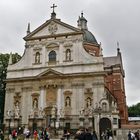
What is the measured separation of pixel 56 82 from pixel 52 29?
8437mm

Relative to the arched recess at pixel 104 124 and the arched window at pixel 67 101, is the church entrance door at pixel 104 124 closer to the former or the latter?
the arched recess at pixel 104 124

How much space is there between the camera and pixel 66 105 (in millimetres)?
40406

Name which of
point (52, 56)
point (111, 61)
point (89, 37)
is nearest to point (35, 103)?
point (52, 56)

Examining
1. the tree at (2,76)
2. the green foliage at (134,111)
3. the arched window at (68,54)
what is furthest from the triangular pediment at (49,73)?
the green foliage at (134,111)

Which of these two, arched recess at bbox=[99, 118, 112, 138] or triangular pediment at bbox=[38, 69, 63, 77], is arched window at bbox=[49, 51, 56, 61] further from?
arched recess at bbox=[99, 118, 112, 138]

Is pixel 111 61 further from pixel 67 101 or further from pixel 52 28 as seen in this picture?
pixel 67 101

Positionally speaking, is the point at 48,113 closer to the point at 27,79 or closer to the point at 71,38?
the point at 27,79

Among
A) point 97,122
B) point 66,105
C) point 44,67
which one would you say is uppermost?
point 44,67

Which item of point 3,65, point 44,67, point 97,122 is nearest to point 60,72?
point 44,67

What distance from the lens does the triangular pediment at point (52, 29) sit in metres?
43.3

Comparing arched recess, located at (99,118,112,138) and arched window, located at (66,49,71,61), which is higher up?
arched window, located at (66,49,71,61)

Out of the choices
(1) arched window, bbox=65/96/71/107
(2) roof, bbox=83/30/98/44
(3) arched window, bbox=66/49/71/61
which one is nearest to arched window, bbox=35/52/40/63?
(3) arched window, bbox=66/49/71/61

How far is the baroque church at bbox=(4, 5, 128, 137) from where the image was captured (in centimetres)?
3928

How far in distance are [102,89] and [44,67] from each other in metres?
9.28
